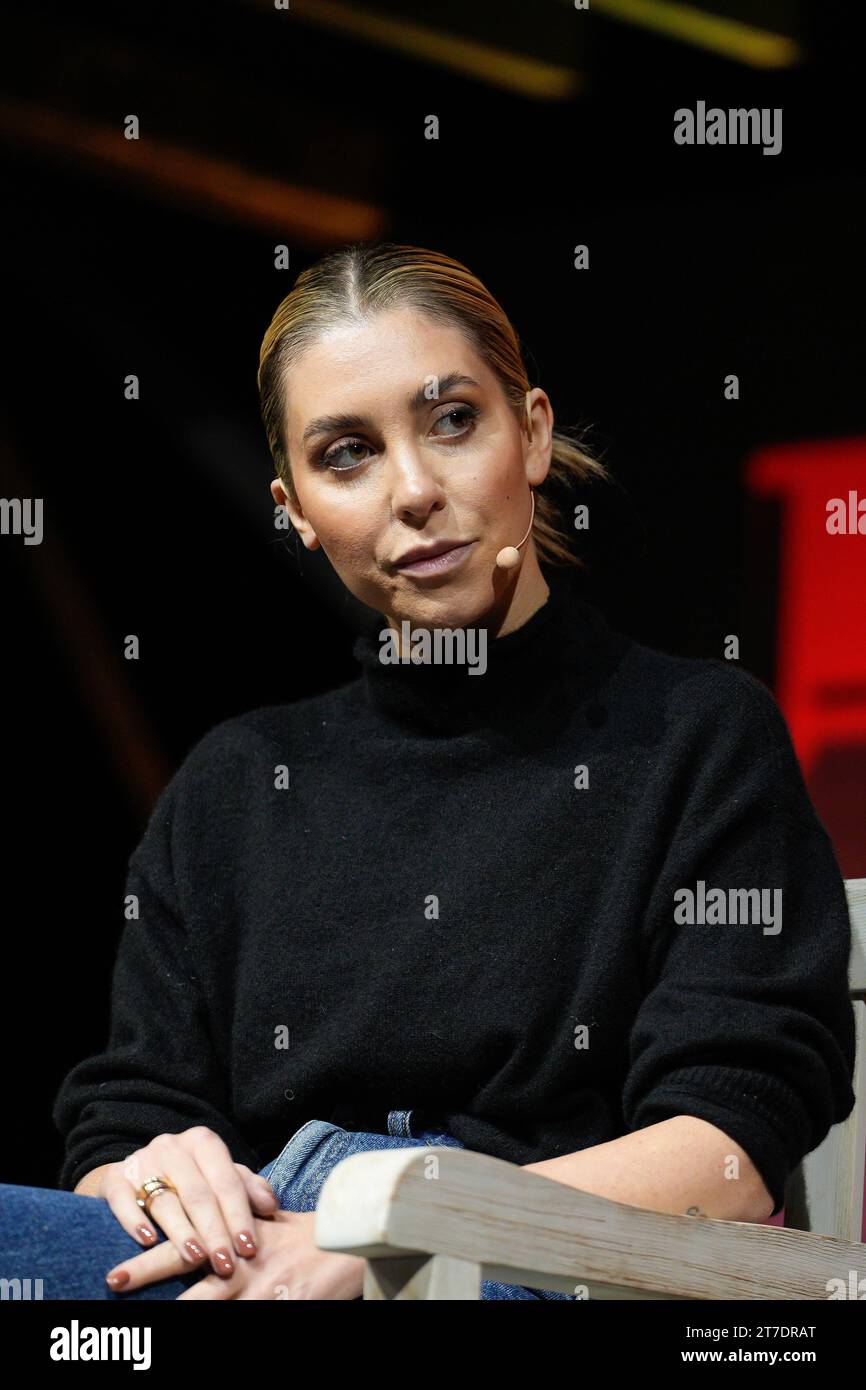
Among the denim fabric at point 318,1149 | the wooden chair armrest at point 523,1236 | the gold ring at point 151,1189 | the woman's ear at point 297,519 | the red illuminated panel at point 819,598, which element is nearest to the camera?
the wooden chair armrest at point 523,1236

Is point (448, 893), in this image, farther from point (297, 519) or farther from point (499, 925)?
point (297, 519)

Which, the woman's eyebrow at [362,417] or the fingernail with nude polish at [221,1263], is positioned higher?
the woman's eyebrow at [362,417]

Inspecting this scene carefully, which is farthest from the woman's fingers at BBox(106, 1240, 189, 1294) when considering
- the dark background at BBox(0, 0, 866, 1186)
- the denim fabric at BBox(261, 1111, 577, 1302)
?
the dark background at BBox(0, 0, 866, 1186)

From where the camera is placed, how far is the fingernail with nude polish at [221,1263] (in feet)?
4.27

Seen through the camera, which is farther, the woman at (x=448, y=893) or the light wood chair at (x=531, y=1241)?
the woman at (x=448, y=893)

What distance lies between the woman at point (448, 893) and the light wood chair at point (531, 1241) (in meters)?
0.10

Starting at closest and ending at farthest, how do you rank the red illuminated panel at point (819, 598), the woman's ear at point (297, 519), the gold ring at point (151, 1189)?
the gold ring at point (151, 1189) → the woman's ear at point (297, 519) → the red illuminated panel at point (819, 598)

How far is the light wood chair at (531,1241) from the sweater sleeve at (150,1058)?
0.53m

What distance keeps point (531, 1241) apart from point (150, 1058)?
2.05ft

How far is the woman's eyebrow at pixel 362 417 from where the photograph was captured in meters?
1.59

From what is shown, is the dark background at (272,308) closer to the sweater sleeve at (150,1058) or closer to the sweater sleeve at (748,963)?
the sweater sleeve at (748,963)

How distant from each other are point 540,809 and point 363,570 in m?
0.28

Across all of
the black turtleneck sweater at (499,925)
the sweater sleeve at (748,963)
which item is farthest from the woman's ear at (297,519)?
the sweater sleeve at (748,963)

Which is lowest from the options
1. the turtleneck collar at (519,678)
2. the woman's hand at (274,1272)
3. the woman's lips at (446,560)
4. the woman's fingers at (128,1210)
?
the woman's hand at (274,1272)
